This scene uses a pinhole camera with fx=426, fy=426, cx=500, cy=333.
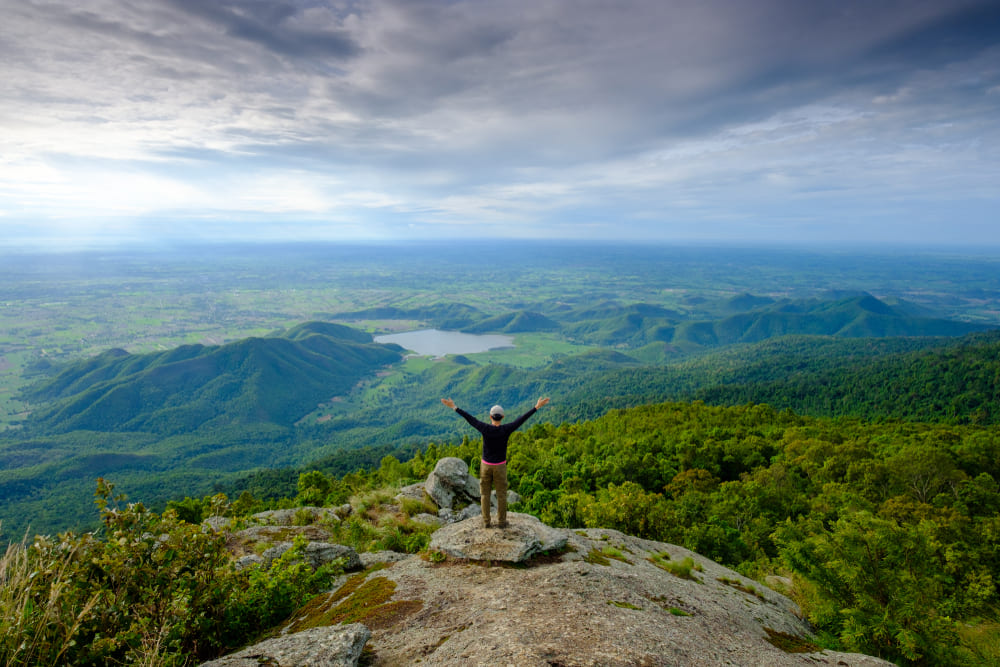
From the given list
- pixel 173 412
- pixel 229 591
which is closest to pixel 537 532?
pixel 229 591

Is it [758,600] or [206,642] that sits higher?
[206,642]

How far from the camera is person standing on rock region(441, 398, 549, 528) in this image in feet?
43.9

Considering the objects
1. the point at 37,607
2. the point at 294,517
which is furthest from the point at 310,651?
the point at 294,517

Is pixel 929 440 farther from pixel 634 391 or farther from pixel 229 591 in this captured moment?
pixel 634 391

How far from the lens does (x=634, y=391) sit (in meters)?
180

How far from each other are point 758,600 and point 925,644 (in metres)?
4.85

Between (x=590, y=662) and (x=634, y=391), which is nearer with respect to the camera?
(x=590, y=662)

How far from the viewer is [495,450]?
45.1ft

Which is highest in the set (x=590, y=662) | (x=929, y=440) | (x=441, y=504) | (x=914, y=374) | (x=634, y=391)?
(x=590, y=662)

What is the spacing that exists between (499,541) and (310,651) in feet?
21.6

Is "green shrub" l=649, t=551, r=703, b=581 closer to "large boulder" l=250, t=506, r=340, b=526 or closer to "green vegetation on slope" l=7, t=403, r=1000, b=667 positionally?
"green vegetation on slope" l=7, t=403, r=1000, b=667

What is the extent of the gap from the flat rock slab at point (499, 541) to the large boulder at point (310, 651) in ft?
15.8

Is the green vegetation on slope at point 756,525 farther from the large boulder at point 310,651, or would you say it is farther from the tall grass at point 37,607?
the large boulder at point 310,651

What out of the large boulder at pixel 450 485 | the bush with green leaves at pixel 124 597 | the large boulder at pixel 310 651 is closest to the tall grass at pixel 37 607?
the bush with green leaves at pixel 124 597
